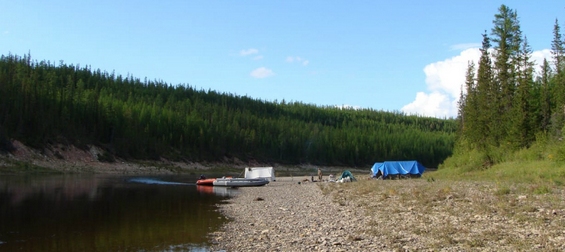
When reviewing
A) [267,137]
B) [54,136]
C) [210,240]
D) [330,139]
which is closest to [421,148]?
[330,139]

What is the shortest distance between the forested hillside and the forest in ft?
233

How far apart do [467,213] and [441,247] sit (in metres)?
6.63

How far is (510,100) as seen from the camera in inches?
2235

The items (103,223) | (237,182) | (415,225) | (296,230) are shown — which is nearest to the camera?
(415,225)

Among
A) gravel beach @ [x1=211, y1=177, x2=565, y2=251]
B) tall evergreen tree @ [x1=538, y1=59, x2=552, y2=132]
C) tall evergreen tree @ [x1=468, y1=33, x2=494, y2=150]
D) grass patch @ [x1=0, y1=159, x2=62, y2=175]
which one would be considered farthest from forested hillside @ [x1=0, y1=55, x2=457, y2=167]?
tall evergreen tree @ [x1=538, y1=59, x2=552, y2=132]

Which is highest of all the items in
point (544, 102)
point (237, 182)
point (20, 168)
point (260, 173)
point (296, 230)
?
point (544, 102)

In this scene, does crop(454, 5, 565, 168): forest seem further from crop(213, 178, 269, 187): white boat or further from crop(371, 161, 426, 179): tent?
crop(213, 178, 269, 187): white boat

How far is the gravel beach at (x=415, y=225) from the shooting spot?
1490 centimetres

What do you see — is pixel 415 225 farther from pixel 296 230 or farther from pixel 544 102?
pixel 544 102

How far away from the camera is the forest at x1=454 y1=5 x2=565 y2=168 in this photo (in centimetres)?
5125

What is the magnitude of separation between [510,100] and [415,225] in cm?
4440

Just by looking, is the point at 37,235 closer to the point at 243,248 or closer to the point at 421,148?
the point at 243,248

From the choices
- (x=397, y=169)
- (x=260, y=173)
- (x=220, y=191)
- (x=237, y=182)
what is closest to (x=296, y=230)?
(x=220, y=191)

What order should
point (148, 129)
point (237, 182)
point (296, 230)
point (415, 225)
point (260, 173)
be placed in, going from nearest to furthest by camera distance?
point (415, 225) < point (296, 230) < point (237, 182) < point (260, 173) < point (148, 129)
